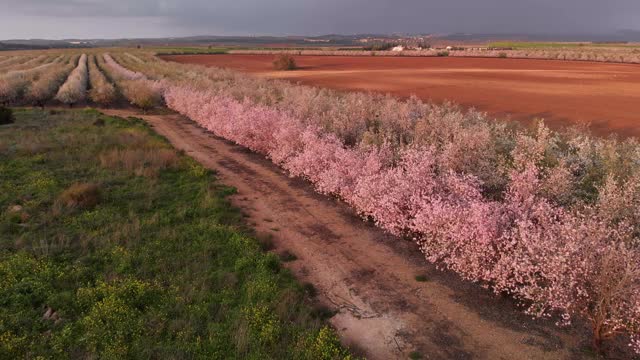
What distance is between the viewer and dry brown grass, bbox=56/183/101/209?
43.3 feet

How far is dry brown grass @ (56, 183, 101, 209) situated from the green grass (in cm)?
4

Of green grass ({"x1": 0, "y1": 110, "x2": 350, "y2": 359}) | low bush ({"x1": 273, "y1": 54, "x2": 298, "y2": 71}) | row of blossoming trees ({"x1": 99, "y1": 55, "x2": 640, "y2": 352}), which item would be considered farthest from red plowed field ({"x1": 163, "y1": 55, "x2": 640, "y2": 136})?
low bush ({"x1": 273, "y1": 54, "x2": 298, "y2": 71})

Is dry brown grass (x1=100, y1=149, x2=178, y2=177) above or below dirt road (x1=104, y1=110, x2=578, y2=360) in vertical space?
above

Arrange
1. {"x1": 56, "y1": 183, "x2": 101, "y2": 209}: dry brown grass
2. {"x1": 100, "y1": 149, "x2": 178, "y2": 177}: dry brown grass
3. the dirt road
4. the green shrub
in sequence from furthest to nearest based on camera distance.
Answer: the green shrub → {"x1": 100, "y1": 149, "x2": 178, "y2": 177}: dry brown grass → {"x1": 56, "y1": 183, "x2": 101, "y2": 209}: dry brown grass → the dirt road

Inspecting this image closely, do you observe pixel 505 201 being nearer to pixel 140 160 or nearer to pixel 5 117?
pixel 140 160

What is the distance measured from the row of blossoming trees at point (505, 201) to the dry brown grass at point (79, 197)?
7371 millimetres

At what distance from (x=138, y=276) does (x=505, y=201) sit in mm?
9440

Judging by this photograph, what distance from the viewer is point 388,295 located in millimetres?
9023

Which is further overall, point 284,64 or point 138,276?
point 284,64

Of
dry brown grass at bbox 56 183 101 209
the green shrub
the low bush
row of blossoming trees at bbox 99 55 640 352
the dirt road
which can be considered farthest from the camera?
the low bush

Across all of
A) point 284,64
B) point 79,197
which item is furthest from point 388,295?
point 284,64

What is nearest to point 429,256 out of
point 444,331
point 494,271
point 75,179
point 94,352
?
point 494,271

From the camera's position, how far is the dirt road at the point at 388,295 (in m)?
7.47

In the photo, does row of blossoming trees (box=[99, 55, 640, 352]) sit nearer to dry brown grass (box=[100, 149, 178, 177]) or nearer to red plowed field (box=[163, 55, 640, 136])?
dry brown grass (box=[100, 149, 178, 177])
